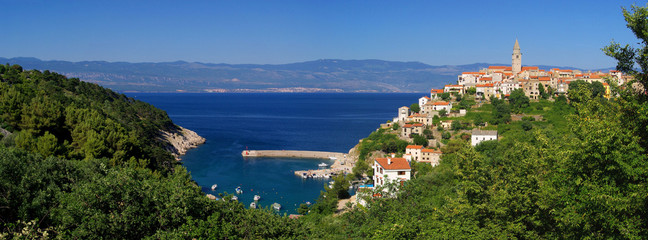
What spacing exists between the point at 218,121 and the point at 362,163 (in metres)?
65.3

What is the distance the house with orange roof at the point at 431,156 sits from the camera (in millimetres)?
41781

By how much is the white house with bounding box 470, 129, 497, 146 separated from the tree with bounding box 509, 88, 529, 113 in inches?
396

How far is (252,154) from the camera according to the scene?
185 ft

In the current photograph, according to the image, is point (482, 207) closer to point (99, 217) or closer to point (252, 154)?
point (99, 217)

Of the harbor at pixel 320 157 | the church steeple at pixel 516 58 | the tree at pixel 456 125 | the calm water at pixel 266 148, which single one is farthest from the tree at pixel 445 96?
the harbor at pixel 320 157

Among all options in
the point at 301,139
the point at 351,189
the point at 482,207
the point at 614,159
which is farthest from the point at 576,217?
the point at 301,139

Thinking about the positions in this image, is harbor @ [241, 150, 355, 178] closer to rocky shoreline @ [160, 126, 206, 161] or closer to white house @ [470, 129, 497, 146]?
rocky shoreline @ [160, 126, 206, 161]

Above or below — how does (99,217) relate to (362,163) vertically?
above

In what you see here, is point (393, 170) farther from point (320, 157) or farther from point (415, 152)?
point (320, 157)

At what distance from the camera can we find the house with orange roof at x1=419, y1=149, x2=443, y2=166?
41781mm

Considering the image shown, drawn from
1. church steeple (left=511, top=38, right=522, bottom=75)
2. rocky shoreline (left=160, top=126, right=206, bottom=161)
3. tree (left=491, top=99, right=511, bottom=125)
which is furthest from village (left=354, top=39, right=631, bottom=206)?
rocky shoreline (left=160, top=126, right=206, bottom=161)

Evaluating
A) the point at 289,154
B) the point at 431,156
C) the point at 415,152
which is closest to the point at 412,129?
the point at 415,152

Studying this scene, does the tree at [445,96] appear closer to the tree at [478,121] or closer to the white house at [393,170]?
the tree at [478,121]

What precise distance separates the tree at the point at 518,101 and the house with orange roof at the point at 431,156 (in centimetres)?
1468
